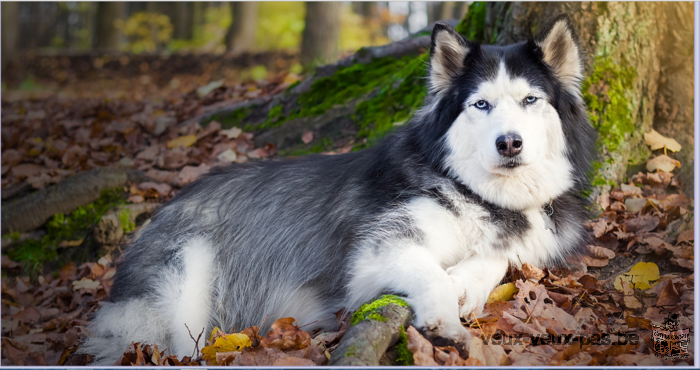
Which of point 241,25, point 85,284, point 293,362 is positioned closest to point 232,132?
point 85,284

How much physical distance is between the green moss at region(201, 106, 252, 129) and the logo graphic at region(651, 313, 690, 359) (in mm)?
5176

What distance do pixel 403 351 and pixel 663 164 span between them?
330cm

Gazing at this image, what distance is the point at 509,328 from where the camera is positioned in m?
2.79

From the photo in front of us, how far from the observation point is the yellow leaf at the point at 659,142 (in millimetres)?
4504

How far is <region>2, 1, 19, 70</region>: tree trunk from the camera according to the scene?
13.9 m

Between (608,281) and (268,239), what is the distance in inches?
92.5

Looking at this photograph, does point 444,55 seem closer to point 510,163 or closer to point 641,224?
point 510,163

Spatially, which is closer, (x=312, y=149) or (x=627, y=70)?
(x=627, y=70)

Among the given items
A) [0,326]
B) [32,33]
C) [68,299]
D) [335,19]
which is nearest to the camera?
[0,326]

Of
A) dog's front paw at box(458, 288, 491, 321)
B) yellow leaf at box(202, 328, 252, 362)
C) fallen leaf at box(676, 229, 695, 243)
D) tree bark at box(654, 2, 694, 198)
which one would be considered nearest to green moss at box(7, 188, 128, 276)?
yellow leaf at box(202, 328, 252, 362)

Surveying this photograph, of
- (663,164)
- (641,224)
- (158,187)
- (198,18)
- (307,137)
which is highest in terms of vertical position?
(198,18)

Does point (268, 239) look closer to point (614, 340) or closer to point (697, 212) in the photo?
point (614, 340)

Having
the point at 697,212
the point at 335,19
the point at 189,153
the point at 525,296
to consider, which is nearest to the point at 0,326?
the point at 189,153

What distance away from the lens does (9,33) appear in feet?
46.9
